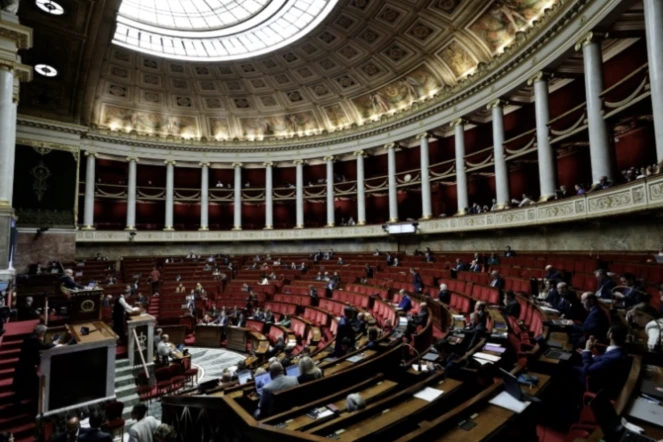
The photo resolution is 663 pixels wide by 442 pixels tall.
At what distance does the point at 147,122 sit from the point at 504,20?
24240 millimetres

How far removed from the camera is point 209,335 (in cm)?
1368

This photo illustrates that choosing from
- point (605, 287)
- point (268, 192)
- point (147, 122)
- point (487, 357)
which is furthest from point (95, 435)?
point (147, 122)

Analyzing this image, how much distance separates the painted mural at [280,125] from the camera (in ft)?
89.8

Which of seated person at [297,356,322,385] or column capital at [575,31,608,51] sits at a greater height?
column capital at [575,31,608,51]

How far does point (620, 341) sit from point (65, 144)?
27.1m

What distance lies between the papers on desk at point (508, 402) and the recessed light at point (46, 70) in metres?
20.7

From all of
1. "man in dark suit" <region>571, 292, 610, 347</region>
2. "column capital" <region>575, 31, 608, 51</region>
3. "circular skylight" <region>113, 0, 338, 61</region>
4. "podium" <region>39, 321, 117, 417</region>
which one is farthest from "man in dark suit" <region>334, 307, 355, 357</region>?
"circular skylight" <region>113, 0, 338, 61</region>

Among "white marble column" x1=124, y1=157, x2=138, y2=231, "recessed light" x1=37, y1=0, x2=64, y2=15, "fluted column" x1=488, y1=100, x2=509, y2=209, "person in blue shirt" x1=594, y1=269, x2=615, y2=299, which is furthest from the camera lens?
"white marble column" x1=124, y1=157, x2=138, y2=231

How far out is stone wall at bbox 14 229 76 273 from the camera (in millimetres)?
18641

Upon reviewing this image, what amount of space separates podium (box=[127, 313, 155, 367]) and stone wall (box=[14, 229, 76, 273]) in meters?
13.9

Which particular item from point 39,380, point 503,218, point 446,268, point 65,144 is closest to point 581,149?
point 503,218

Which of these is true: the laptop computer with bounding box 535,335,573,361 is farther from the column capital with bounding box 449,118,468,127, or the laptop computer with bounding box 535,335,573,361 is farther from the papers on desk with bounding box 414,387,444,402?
the column capital with bounding box 449,118,468,127

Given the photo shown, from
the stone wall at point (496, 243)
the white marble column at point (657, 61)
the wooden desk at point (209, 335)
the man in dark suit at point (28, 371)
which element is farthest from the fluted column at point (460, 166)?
the man in dark suit at point (28, 371)

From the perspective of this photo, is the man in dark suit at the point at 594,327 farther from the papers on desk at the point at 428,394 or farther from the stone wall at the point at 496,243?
the stone wall at the point at 496,243
